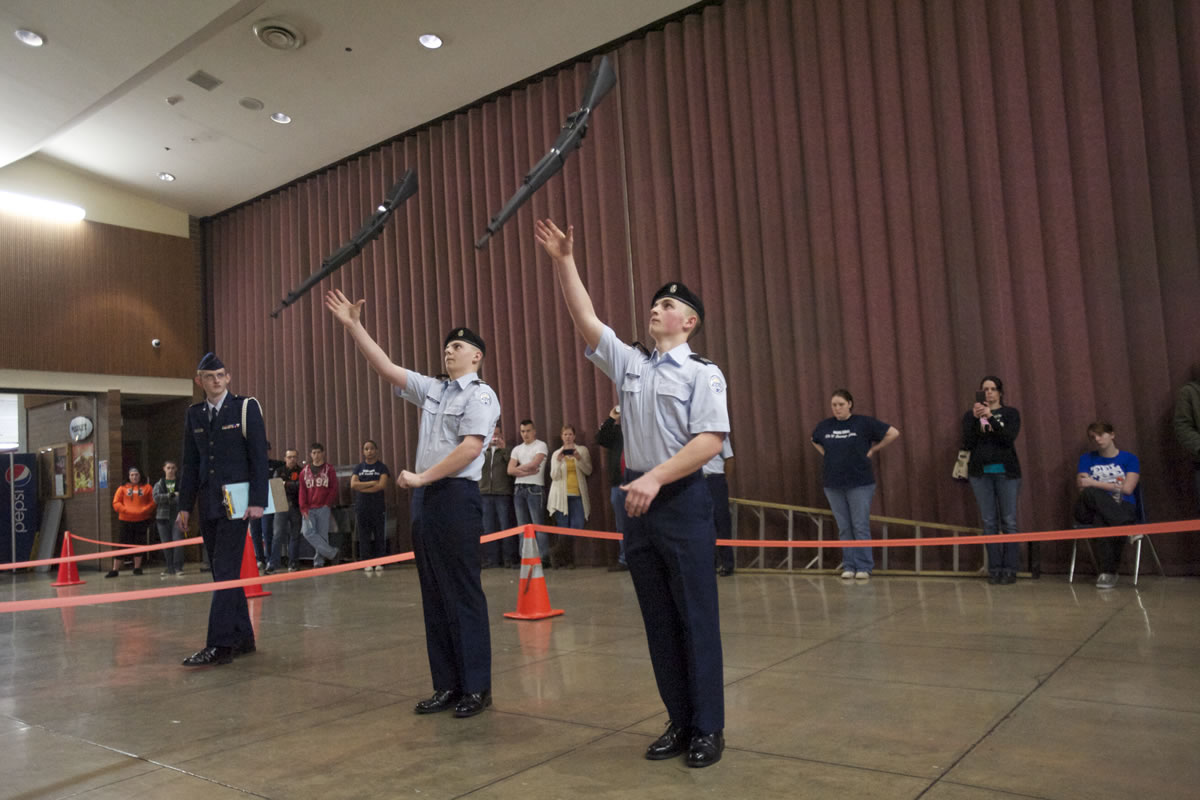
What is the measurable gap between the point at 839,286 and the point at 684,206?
1767 millimetres

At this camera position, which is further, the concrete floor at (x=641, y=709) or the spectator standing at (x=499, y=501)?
the spectator standing at (x=499, y=501)

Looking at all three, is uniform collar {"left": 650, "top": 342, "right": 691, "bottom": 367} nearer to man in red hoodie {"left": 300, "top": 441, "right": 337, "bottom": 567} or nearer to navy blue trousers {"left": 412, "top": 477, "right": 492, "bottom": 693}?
navy blue trousers {"left": 412, "top": 477, "right": 492, "bottom": 693}

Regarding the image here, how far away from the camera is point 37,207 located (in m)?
11.3

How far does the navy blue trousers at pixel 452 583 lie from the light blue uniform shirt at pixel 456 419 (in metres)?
0.12

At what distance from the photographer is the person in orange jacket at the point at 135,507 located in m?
10.8

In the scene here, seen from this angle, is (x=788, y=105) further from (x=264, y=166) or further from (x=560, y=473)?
(x=264, y=166)

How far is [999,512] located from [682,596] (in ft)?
14.9

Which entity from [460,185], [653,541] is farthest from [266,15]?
[653,541]

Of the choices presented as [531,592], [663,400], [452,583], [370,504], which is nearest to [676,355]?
[663,400]

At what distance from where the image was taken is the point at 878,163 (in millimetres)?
7141

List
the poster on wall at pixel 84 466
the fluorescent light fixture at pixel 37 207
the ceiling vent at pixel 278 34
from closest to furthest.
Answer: the ceiling vent at pixel 278 34, the fluorescent light fixture at pixel 37 207, the poster on wall at pixel 84 466

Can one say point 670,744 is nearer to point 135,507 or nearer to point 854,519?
point 854,519

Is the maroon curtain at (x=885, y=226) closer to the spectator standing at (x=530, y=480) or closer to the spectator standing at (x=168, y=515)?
the spectator standing at (x=530, y=480)

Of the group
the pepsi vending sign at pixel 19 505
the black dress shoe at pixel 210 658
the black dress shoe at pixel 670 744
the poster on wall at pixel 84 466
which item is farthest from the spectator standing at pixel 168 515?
the black dress shoe at pixel 670 744
